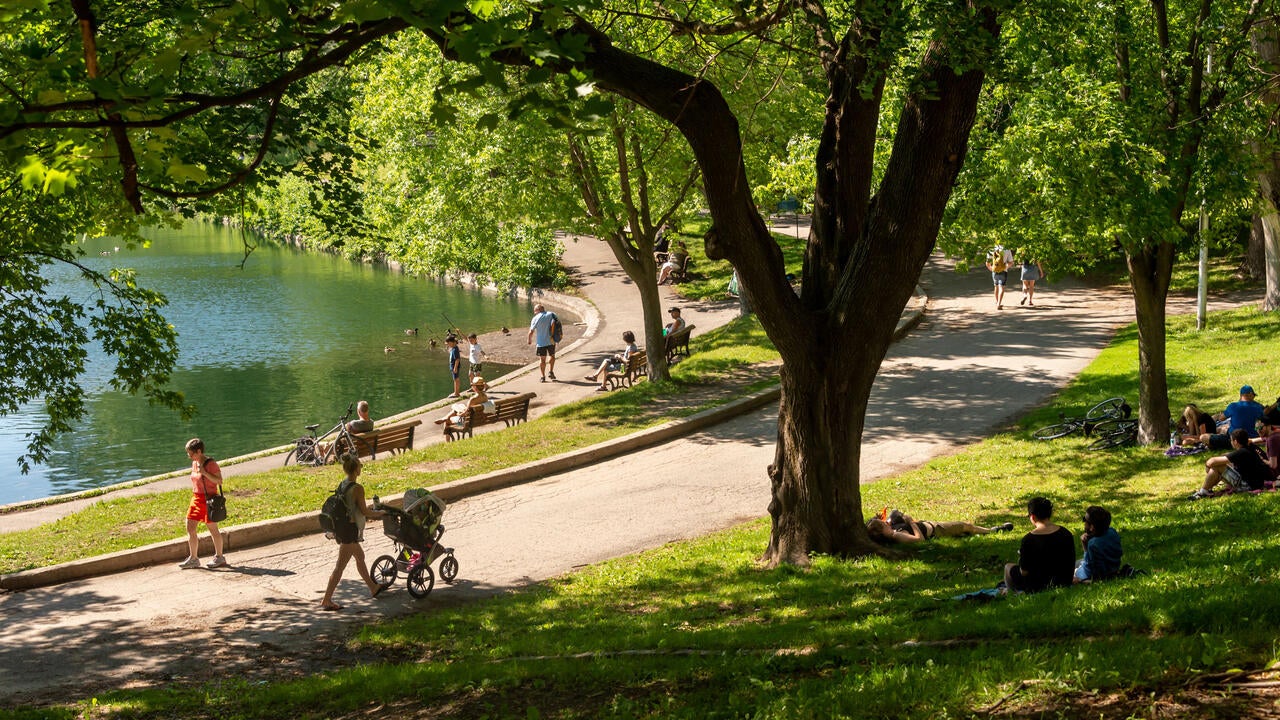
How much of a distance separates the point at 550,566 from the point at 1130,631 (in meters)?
7.12

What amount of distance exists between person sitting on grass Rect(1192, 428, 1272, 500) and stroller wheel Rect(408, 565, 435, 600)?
27.0ft

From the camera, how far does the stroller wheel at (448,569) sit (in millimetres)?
11828

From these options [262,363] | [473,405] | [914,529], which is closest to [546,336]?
[473,405]

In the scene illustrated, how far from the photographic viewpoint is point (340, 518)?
37.0 ft

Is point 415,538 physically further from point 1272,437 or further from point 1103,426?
point 1103,426

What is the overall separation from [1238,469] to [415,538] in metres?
8.74

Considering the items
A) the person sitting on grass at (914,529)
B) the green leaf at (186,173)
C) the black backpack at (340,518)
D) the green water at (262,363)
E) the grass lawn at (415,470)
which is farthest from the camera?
the green water at (262,363)

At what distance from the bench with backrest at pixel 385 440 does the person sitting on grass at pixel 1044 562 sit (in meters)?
12.0

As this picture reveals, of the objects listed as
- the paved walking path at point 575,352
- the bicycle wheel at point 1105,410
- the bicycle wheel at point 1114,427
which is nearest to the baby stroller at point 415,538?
the paved walking path at point 575,352

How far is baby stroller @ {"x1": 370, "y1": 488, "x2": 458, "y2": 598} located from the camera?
11406 mm

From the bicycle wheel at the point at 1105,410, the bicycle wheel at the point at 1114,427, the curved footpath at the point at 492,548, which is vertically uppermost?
the bicycle wheel at the point at 1105,410

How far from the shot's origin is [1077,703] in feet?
18.0

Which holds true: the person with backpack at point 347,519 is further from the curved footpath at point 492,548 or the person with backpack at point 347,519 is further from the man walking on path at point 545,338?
the man walking on path at point 545,338

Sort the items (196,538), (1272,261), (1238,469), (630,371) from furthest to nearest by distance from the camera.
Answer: (630,371) < (1272,261) < (196,538) < (1238,469)
